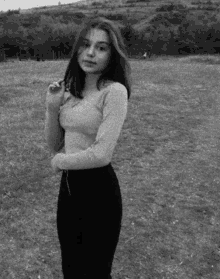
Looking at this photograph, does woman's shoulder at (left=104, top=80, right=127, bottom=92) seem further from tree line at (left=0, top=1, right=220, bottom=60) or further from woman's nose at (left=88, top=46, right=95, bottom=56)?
tree line at (left=0, top=1, right=220, bottom=60)

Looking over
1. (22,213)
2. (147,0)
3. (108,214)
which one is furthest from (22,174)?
(147,0)

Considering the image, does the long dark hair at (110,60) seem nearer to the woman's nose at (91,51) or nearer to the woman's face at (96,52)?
the woman's face at (96,52)

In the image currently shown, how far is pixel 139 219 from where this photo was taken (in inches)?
291

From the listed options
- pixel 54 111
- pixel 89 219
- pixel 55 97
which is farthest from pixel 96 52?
pixel 89 219

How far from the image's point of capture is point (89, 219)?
350 centimetres

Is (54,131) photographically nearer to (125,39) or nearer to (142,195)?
(142,195)

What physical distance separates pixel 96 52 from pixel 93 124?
2.03 feet

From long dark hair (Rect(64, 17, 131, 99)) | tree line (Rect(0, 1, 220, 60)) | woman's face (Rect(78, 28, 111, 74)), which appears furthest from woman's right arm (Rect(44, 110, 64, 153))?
tree line (Rect(0, 1, 220, 60))

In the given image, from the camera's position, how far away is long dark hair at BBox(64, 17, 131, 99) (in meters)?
3.32

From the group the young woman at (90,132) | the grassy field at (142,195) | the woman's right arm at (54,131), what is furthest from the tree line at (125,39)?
the young woman at (90,132)

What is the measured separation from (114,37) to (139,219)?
474 cm

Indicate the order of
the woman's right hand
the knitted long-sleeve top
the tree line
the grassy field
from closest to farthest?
the knitted long-sleeve top
the woman's right hand
the grassy field
the tree line

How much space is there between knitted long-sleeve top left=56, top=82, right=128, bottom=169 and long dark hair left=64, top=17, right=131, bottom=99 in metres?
0.12

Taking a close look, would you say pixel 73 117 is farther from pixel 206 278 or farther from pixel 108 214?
pixel 206 278
